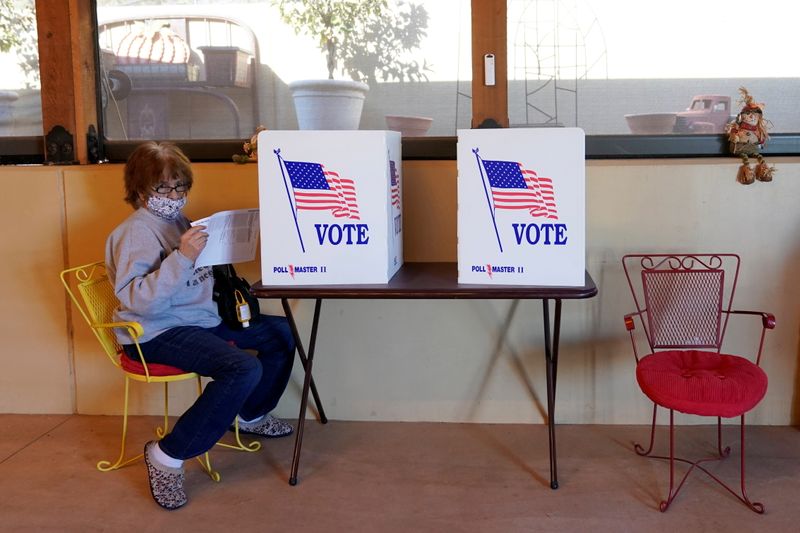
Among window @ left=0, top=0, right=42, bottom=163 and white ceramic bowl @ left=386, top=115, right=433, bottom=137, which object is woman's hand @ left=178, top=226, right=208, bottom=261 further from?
window @ left=0, top=0, right=42, bottom=163

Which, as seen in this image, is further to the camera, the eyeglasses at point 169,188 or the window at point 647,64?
the window at point 647,64

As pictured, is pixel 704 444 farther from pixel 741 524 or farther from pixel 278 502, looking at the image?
pixel 278 502

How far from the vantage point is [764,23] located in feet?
10.8

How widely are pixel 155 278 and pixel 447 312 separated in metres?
1.20

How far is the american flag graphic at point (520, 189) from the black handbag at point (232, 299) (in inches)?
40.1

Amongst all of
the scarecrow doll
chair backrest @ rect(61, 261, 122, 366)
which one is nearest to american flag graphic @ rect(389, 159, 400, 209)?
chair backrest @ rect(61, 261, 122, 366)

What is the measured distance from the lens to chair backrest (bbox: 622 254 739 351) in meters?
3.07

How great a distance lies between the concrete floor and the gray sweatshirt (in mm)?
561

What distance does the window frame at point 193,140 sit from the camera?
330cm

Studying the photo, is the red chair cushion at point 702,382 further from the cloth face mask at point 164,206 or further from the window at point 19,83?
the window at point 19,83

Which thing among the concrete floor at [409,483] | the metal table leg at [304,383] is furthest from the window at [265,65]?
the concrete floor at [409,483]

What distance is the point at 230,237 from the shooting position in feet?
9.45

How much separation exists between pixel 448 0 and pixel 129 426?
86.4 inches

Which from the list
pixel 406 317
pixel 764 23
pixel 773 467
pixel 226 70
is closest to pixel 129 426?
pixel 406 317
